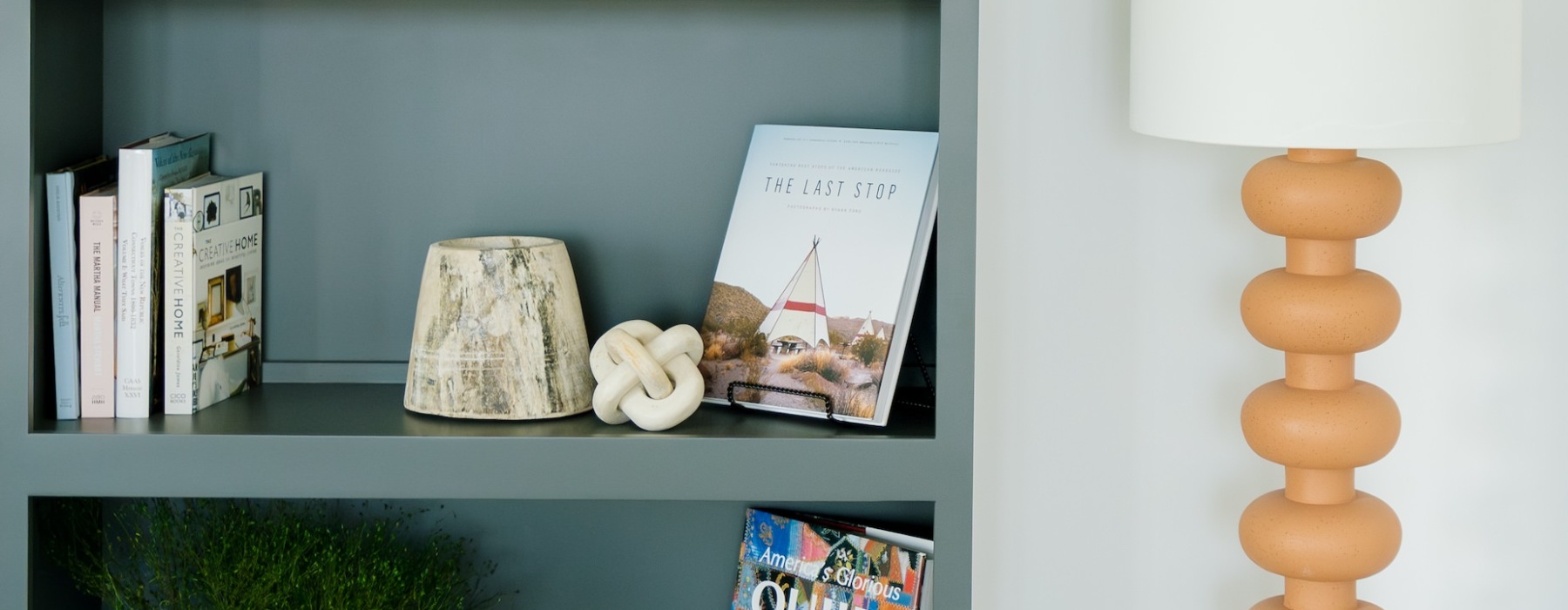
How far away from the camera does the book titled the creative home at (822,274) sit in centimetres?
125

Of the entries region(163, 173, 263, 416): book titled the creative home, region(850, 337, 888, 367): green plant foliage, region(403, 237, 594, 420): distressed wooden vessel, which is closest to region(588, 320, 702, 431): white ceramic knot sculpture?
region(403, 237, 594, 420): distressed wooden vessel

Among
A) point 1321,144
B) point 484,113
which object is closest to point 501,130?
point 484,113

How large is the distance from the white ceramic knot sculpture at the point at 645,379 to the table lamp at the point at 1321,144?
1.75 ft

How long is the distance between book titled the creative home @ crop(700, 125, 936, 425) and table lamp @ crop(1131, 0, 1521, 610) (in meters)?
0.27

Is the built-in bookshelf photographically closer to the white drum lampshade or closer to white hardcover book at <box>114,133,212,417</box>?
white hardcover book at <box>114,133,212,417</box>

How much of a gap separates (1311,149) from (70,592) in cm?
143

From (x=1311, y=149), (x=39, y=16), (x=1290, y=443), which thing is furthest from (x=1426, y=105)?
(x=39, y=16)

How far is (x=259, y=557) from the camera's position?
1.29 metres

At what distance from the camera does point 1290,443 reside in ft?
4.30

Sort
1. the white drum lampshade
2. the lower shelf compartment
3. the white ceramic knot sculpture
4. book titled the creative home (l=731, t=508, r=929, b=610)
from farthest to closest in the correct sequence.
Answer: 1. the lower shelf compartment
2. book titled the creative home (l=731, t=508, r=929, b=610)
3. the white ceramic knot sculpture
4. the white drum lampshade

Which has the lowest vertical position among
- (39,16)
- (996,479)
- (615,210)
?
(996,479)

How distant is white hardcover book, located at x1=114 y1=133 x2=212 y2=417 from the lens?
120 cm

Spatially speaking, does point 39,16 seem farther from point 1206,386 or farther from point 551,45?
point 1206,386

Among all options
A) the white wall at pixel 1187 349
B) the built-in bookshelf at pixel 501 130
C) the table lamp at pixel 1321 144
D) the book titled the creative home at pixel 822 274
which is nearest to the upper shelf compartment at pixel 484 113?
the built-in bookshelf at pixel 501 130
